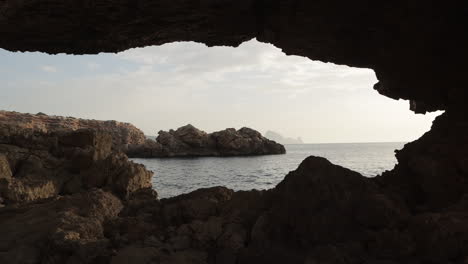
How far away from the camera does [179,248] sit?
6.37 metres

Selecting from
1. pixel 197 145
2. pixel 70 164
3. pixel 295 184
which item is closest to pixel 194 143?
pixel 197 145

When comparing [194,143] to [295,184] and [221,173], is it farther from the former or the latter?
[295,184]

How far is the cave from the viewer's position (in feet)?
19.4

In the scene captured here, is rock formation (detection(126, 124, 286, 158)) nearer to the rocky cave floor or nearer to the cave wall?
the cave wall

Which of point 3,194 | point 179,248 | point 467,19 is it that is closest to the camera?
point 179,248

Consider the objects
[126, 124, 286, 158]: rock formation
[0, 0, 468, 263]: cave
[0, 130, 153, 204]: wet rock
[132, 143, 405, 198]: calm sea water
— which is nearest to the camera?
[0, 0, 468, 263]: cave

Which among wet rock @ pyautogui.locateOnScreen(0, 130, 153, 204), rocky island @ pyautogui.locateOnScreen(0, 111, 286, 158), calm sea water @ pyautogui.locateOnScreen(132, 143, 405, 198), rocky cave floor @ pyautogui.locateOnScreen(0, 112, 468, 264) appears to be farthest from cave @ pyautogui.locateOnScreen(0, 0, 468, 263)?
rocky island @ pyautogui.locateOnScreen(0, 111, 286, 158)

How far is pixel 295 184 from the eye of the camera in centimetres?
693

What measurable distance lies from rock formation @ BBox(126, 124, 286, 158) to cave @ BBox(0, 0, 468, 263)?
103 metres

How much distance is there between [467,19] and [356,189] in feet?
20.9

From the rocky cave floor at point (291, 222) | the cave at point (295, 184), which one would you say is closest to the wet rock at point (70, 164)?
the cave at point (295, 184)

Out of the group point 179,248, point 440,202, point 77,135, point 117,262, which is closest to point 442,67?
point 440,202

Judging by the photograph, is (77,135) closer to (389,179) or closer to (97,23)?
(97,23)

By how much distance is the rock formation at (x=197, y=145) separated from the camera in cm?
11506
